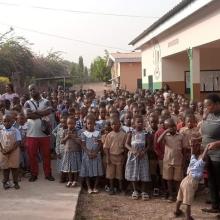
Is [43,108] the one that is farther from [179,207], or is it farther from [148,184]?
[179,207]

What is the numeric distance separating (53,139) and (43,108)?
238 centimetres

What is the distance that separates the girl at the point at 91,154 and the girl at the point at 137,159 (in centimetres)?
52

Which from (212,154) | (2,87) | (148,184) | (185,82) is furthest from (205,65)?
(212,154)

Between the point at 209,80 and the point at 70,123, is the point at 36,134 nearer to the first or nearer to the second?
the point at 70,123

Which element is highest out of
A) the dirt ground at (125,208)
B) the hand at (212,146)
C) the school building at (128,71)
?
the school building at (128,71)

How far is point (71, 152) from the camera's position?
26.0 ft

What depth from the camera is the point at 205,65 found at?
17.6 metres

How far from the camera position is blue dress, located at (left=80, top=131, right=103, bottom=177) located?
7.66 m

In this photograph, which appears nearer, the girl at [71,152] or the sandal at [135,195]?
the sandal at [135,195]

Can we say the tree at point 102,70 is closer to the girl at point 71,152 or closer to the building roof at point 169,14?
the building roof at point 169,14

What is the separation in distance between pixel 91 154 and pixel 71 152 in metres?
0.42

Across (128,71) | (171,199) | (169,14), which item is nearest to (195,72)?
(169,14)

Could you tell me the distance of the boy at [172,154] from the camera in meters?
7.12

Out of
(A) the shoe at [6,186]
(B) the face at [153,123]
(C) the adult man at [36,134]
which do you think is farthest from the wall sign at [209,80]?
(A) the shoe at [6,186]
